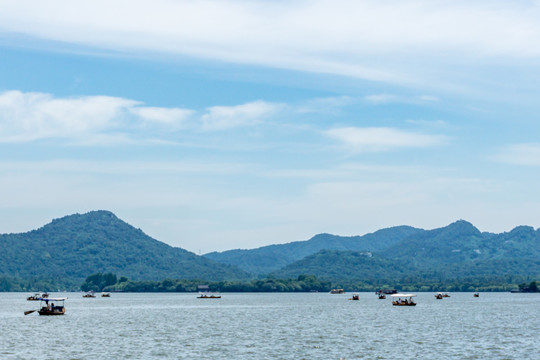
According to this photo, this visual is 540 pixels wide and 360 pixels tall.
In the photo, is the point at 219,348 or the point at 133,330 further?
the point at 133,330

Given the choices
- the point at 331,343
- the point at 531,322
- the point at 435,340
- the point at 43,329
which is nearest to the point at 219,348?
the point at 331,343

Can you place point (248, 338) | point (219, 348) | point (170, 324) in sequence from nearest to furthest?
point (219, 348) < point (248, 338) < point (170, 324)

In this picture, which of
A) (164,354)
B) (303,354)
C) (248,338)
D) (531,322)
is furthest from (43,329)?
(531,322)

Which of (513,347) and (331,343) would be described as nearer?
(513,347)

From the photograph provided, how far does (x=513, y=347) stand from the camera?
4043 inches

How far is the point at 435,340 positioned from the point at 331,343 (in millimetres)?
16529

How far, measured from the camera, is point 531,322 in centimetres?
15975

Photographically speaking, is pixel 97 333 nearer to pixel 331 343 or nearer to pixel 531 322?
pixel 331 343

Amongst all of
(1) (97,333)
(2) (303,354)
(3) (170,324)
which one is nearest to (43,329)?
(1) (97,333)

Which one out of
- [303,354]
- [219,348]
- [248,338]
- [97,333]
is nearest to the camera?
[303,354]

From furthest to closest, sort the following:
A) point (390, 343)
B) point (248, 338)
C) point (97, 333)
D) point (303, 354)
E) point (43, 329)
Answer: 1. point (43, 329)
2. point (97, 333)
3. point (248, 338)
4. point (390, 343)
5. point (303, 354)

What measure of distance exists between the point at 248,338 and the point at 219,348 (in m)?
16.4

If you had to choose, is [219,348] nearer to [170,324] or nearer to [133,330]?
[133,330]

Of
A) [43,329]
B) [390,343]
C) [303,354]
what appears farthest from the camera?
[43,329]
